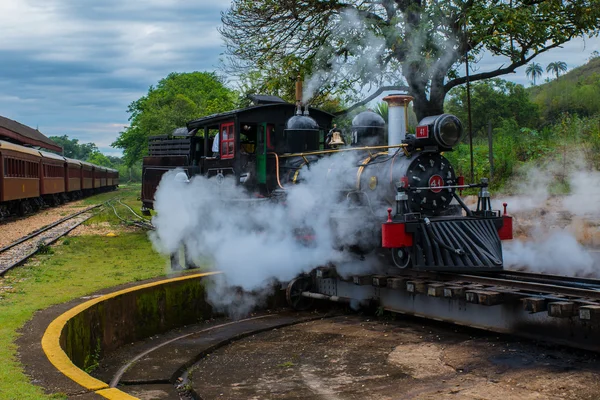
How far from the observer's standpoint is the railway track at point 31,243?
11675 mm

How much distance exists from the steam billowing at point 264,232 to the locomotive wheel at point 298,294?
16 centimetres

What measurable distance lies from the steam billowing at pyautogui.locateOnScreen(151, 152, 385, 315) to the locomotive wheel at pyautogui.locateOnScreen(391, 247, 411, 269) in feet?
2.02

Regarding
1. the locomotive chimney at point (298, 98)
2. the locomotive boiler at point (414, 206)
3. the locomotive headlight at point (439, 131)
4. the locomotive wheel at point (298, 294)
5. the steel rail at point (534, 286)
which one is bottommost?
the locomotive wheel at point (298, 294)

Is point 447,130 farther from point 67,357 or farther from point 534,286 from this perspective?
Result: point 67,357

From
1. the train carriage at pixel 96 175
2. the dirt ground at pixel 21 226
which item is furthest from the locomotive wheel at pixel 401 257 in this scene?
the train carriage at pixel 96 175

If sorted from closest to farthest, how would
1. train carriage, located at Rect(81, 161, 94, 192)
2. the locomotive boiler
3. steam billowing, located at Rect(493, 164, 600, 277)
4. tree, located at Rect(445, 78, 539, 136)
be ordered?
the locomotive boiler → steam billowing, located at Rect(493, 164, 600, 277) → tree, located at Rect(445, 78, 539, 136) → train carriage, located at Rect(81, 161, 94, 192)

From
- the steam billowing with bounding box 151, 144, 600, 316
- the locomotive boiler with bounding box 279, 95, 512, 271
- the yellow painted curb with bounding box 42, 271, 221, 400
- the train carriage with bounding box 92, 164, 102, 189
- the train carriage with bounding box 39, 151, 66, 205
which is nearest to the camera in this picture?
the yellow painted curb with bounding box 42, 271, 221, 400

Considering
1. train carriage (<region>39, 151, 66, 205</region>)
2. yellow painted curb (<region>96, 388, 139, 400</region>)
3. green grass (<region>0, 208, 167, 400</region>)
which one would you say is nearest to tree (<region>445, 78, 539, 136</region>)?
train carriage (<region>39, 151, 66, 205</region>)

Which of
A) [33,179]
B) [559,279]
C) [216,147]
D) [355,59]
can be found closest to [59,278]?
[216,147]

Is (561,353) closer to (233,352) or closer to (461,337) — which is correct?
(461,337)

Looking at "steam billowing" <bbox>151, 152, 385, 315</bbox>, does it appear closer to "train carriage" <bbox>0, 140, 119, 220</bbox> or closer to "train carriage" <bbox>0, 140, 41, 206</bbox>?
"train carriage" <bbox>0, 140, 41, 206</bbox>

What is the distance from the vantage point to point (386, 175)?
27.2ft

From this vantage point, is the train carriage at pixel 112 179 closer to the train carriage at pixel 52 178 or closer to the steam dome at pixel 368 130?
the train carriage at pixel 52 178

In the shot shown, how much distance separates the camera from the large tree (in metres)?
13.8
